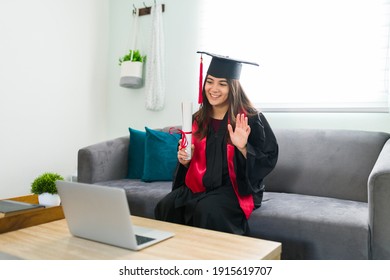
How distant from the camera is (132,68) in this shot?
10.8 ft

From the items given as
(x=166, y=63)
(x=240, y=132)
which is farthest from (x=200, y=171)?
(x=166, y=63)

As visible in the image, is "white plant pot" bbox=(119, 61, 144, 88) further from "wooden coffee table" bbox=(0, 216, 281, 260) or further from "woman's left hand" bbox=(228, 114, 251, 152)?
"wooden coffee table" bbox=(0, 216, 281, 260)

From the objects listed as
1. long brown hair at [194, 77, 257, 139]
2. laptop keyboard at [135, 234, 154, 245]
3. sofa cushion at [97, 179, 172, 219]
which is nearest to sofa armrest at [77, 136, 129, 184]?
sofa cushion at [97, 179, 172, 219]

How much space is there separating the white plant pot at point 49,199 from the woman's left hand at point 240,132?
2.81 feet

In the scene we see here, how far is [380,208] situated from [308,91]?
119 cm

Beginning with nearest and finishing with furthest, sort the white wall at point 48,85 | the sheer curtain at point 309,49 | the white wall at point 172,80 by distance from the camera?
the sheer curtain at point 309,49 → the white wall at point 172,80 → the white wall at point 48,85

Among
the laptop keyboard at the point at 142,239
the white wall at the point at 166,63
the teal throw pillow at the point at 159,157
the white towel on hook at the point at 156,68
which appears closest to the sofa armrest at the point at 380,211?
the laptop keyboard at the point at 142,239

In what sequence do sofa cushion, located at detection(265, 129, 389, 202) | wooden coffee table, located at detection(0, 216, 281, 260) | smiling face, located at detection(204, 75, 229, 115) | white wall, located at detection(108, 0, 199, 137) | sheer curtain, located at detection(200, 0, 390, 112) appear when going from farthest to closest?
white wall, located at detection(108, 0, 199, 137), sheer curtain, located at detection(200, 0, 390, 112), sofa cushion, located at detection(265, 129, 389, 202), smiling face, located at detection(204, 75, 229, 115), wooden coffee table, located at detection(0, 216, 281, 260)

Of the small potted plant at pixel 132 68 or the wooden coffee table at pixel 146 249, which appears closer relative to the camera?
the wooden coffee table at pixel 146 249

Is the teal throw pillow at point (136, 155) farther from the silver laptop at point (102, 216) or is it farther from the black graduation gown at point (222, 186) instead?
the silver laptop at point (102, 216)

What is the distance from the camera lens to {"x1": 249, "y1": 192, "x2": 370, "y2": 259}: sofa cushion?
1620mm

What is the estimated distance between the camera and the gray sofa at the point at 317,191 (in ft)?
5.24

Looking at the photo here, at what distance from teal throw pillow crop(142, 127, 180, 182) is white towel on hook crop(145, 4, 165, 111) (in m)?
0.69
